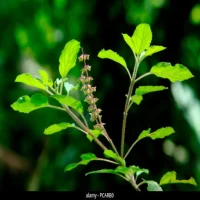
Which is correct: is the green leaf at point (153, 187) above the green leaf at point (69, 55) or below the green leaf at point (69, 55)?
below

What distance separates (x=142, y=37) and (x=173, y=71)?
0.04 metres

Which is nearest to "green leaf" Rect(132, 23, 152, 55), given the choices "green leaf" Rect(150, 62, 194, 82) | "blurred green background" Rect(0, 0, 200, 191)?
"green leaf" Rect(150, 62, 194, 82)

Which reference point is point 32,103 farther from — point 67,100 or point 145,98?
point 145,98

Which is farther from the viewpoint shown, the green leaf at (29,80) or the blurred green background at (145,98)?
the blurred green background at (145,98)

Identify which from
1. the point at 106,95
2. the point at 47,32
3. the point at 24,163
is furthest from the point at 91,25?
the point at 24,163

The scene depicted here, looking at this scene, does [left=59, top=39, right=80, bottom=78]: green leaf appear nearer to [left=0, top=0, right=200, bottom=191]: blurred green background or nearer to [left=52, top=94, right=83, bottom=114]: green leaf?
[left=52, top=94, right=83, bottom=114]: green leaf

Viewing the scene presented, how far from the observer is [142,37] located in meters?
0.35

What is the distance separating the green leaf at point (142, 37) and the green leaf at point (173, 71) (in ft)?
0.08

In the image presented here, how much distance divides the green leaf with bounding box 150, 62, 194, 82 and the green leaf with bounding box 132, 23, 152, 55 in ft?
0.08

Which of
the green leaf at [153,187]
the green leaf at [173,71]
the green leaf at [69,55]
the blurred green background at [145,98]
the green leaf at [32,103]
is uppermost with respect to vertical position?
the green leaf at [69,55]

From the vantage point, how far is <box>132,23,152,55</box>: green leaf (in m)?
0.34

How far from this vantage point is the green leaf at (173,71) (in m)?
0.33

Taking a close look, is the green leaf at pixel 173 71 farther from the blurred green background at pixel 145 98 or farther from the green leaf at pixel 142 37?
the blurred green background at pixel 145 98

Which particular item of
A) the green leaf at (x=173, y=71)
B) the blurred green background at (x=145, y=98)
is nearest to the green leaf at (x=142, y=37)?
the green leaf at (x=173, y=71)
